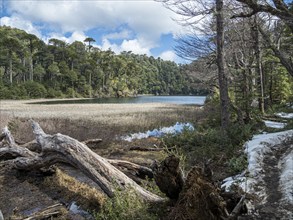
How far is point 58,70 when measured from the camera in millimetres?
71125

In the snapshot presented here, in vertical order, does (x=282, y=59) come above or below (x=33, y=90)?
below

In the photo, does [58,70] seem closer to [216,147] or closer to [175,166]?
[216,147]

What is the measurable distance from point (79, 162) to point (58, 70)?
69.5 m

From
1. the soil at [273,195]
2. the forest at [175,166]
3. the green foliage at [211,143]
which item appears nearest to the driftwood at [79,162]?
the forest at [175,166]

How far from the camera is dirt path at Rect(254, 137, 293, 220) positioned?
3990 mm

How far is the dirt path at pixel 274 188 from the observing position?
3.99 metres

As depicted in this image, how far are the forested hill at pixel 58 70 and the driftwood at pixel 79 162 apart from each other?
4336 cm

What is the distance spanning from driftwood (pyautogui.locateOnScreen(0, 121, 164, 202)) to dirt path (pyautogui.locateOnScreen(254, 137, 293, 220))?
1.54 m

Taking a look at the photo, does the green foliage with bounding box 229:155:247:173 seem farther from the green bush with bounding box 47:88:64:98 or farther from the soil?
the green bush with bounding box 47:88:64:98

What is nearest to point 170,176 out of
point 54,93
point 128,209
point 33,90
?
point 128,209

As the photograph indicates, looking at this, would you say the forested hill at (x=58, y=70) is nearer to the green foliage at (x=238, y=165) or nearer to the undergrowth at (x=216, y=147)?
the undergrowth at (x=216, y=147)

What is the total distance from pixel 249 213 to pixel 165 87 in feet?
470

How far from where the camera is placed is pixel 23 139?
444 inches

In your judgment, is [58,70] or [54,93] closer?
[54,93]
